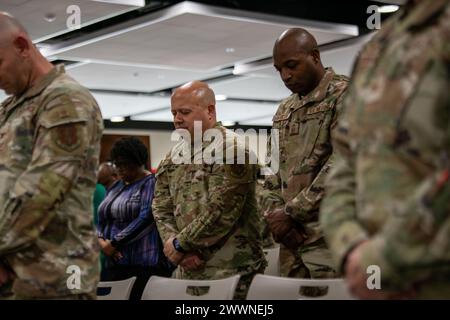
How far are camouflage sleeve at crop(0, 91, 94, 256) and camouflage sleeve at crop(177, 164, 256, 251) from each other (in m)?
1.48

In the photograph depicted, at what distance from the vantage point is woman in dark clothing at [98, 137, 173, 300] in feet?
15.6

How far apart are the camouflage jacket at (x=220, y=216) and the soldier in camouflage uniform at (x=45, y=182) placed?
55.4 inches

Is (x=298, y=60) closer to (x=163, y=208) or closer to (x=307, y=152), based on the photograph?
(x=307, y=152)

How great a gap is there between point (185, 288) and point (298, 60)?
Answer: 1082mm

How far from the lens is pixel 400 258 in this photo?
118 cm

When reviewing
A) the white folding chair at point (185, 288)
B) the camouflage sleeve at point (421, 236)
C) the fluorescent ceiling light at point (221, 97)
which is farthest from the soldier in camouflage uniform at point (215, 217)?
the fluorescent ceiling light at point (221, 97)

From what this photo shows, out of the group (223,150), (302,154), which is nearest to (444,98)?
(302,154)

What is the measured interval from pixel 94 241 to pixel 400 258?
1318mm

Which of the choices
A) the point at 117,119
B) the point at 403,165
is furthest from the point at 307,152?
the point at 117,119

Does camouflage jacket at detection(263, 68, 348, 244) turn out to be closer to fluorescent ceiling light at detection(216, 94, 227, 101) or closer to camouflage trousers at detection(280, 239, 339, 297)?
camouflage trousers at detection(280, 239, 339, 297)

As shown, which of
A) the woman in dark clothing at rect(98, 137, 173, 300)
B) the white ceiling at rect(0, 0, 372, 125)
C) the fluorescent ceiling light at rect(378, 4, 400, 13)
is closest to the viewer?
the woman in dark clothing at rect(98, 137, 173, 300)

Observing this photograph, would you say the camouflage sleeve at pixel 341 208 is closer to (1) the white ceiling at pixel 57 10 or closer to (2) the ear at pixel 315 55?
(2) the ear at pixel 315 55

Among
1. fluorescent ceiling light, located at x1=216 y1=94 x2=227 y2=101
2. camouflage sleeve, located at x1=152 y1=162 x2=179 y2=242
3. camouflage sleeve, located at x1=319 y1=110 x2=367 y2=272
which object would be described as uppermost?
fluorescent ceiling light, located at x1=216 y1=94 x2=227 y2=101

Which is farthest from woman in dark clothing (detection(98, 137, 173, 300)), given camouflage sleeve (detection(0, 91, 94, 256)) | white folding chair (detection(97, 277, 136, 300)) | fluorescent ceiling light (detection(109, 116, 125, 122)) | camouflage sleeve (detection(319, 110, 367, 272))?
fluorescent ceiling light (detection(109, 116, 125, 122))
